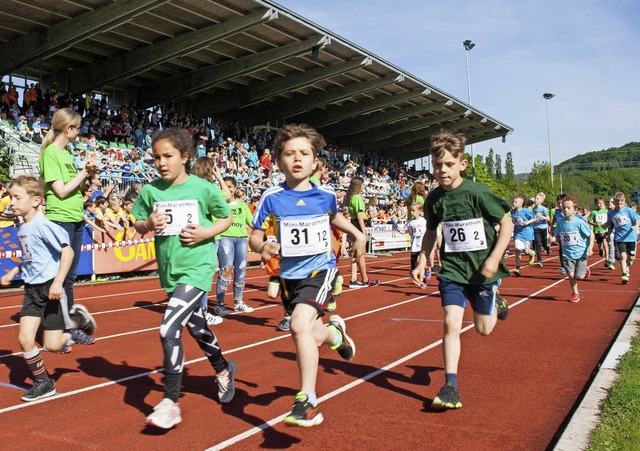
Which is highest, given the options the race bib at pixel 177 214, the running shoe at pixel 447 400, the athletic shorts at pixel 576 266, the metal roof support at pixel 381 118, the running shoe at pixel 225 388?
the metal roof support at pixel 381 118

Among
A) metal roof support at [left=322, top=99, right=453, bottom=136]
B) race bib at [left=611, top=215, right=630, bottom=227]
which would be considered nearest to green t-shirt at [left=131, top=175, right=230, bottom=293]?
race bib at [left=611, top=215, right=630, bottom=227]

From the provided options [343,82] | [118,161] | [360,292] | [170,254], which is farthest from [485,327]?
[343,82]

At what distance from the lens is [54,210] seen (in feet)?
20.6

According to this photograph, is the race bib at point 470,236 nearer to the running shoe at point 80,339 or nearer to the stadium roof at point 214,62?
the running shoe at point 80,339

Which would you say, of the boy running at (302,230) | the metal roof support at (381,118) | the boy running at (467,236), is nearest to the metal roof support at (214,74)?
the metal roof support at (381,118)

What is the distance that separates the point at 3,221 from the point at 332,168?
24.4 metres

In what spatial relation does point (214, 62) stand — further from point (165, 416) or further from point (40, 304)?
point (165, 416)

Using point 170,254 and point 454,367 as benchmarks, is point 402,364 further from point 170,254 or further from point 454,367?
point 170,254

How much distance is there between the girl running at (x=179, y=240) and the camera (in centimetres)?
446

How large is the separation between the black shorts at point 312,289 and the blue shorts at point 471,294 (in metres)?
0.98

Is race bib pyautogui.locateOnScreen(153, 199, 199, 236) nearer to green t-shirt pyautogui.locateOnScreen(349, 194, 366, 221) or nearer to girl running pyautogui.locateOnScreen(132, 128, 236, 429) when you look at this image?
girl running pyautogui.locateOnScreen(132, 128, 236, 429)

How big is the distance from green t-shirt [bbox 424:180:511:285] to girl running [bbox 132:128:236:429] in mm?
1835

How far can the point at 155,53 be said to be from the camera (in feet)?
83.9

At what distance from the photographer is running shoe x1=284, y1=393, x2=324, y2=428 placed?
4.00 meters
